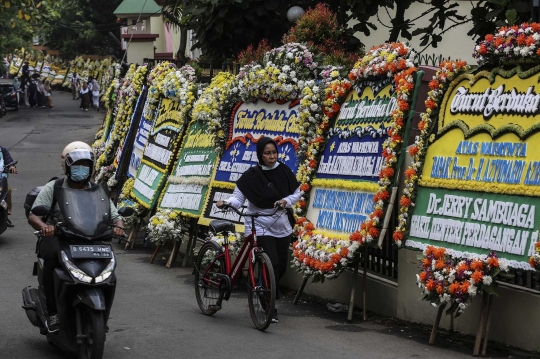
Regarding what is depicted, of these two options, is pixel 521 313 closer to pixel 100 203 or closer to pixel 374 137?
pixel 374 137

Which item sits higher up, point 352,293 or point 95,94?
point 95,94

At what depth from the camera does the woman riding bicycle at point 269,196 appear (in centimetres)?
971

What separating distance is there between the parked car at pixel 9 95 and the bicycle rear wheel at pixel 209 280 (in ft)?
141

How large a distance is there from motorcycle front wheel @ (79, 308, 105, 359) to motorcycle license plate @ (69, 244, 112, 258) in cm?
42

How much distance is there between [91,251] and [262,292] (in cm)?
207

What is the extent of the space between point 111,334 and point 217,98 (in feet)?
16.0

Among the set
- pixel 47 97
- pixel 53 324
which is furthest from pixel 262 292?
pixel 47 97

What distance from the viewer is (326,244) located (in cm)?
990

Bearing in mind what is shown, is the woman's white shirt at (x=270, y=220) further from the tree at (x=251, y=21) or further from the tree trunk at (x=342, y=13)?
the tree trunk at (x=342, y=13)

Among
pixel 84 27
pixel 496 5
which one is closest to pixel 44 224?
pixel 496 5

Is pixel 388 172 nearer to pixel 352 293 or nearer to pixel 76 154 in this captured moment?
pixel 352 293

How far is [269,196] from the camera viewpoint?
9.75 metres

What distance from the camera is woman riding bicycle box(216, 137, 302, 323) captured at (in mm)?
9711

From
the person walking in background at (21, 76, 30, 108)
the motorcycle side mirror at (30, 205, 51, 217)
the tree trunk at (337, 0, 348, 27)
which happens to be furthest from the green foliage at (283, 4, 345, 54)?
the person walking in background at (21, 76, 30, 108)
